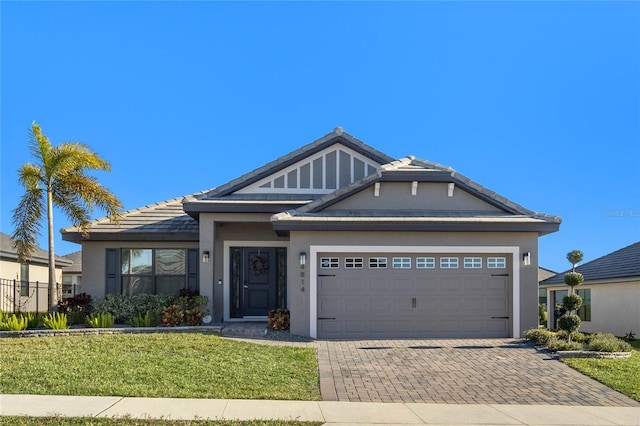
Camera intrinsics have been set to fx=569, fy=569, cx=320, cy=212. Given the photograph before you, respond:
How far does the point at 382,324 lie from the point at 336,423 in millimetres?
7579

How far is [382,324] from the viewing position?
15000 mm

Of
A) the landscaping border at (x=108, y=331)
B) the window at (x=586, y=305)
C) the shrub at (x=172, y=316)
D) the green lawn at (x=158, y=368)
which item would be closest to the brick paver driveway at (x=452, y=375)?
the green lawn at (x=158, y=368)

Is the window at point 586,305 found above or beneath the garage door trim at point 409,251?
beneath

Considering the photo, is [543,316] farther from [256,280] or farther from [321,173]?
[256,280]

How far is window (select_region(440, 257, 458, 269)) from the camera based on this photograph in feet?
50.2

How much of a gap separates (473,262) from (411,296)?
195 cm

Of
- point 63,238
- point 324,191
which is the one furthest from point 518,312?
point 63,238

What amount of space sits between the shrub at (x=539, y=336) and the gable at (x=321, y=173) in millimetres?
6620

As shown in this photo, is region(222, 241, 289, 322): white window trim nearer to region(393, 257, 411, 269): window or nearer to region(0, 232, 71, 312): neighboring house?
region(393, 257, 411, 269): window

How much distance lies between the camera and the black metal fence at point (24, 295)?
856 inches

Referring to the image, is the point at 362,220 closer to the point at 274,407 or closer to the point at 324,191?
the point at 324,191

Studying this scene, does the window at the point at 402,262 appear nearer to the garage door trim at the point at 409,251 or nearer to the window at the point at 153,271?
the garage door trim at the point at 409,251

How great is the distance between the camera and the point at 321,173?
17.6 m

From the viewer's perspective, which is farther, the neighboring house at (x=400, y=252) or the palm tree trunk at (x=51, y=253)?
the palm tree trunk at (x=51, y=253)
